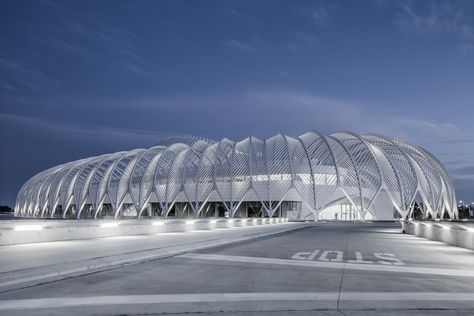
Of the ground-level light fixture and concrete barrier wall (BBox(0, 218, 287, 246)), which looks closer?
concrete barrier wall (BBox(0, 218, 287, 246))

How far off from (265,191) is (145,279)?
210ft

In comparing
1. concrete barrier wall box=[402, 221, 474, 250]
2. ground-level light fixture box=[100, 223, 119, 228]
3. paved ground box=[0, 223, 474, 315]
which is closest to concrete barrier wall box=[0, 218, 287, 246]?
ground-level light fixture box=[100, 223, 119, 228]

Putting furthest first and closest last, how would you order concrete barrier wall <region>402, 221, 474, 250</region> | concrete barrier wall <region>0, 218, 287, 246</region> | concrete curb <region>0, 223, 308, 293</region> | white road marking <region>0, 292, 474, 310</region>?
concrete barrier wall <region>402, 221, 474, 250</region>, concrete barrier wall <region>0, 218, 287, 246</region>, concrete curb <region>0, 223, 308, 293</region>, white road marking <region>0, 292, 474, 310</region>

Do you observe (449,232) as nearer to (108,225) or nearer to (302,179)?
(108,225)

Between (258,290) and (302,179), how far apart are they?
2598 inches

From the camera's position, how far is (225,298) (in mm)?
7285

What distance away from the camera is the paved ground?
6496mm

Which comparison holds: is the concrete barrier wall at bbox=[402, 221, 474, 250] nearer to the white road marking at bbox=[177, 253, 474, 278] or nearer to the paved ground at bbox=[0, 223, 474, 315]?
the paved ground at bbox=[0, 223, 474, 315]

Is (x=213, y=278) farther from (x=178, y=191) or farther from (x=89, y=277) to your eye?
(x=178, y=191)

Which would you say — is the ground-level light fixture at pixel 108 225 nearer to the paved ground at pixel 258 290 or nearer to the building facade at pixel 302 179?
the paved ground at pixel 258 290

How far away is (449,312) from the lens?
6375mm

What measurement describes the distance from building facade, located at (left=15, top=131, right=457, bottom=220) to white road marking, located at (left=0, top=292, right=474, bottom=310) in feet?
206

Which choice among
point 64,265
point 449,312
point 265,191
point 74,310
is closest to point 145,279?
point 64,265

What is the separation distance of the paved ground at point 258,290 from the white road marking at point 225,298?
0.01m
